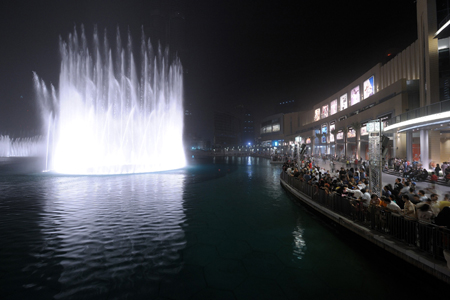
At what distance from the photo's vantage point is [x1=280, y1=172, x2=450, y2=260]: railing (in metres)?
5.96

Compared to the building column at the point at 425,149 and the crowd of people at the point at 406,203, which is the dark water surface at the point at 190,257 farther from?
the building column at the point at 425,149

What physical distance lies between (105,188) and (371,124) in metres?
20.6

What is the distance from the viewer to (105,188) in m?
19.8

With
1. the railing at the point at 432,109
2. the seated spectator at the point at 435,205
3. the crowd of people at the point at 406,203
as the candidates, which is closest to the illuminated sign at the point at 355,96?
the railing at the point at 432,109

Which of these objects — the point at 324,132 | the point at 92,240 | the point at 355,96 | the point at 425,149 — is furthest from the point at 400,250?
the point at 324,132

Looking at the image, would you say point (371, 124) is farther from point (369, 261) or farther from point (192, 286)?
point (192, 286)

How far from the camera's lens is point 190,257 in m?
7.54

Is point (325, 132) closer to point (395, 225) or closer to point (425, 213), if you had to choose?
point (395, 225)

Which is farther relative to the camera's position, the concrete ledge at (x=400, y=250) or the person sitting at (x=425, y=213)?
the person sitting at (x=425, y=213)

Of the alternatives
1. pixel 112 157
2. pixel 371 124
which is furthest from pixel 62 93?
pixel 371 124

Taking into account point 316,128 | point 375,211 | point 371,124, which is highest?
point 316,128

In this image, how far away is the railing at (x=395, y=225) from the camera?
A: 19.6 ft

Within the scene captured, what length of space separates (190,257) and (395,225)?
6925 millimetres

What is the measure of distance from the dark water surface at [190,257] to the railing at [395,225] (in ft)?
2.41
